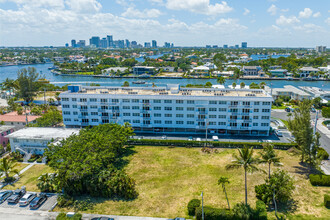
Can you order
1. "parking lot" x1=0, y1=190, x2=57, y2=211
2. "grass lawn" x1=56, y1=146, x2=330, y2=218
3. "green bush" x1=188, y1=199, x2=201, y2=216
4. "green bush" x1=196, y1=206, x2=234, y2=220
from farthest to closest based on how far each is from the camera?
"parking lot" x1=0, y1=190, x2=57, y2=211 → "grass lawn" x1=56, y1=146, x2=330, y2=218 → "green bush" x1=188, y1=199, x2=201, y2=216 → "green bush" x1=196, y1=206, x2=234, y2=220

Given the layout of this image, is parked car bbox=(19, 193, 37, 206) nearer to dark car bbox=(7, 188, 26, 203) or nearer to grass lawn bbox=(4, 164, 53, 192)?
dark car bbox=(7, 188, 26, 203)

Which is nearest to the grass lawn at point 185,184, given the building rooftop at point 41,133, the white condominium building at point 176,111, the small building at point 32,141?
the white condominium building at point 176,111

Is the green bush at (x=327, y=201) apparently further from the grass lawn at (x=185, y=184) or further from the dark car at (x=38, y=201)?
the dark car at (x=38, y=201)

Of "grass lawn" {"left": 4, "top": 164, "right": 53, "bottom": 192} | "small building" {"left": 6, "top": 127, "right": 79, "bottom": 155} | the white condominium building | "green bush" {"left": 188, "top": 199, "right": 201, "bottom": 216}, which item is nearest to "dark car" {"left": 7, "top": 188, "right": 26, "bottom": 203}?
"grass lawn" {"left": 4, "top": 164, "right": 53, "bottom": 192}

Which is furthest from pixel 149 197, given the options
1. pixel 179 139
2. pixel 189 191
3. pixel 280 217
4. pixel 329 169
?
pixel 329 169

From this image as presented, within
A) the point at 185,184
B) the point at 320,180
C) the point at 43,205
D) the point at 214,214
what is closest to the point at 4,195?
the point at 43,205

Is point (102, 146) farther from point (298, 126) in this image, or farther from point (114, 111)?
point (298, 126)

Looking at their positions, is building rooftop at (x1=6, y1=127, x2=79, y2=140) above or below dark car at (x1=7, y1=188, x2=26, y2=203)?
above
